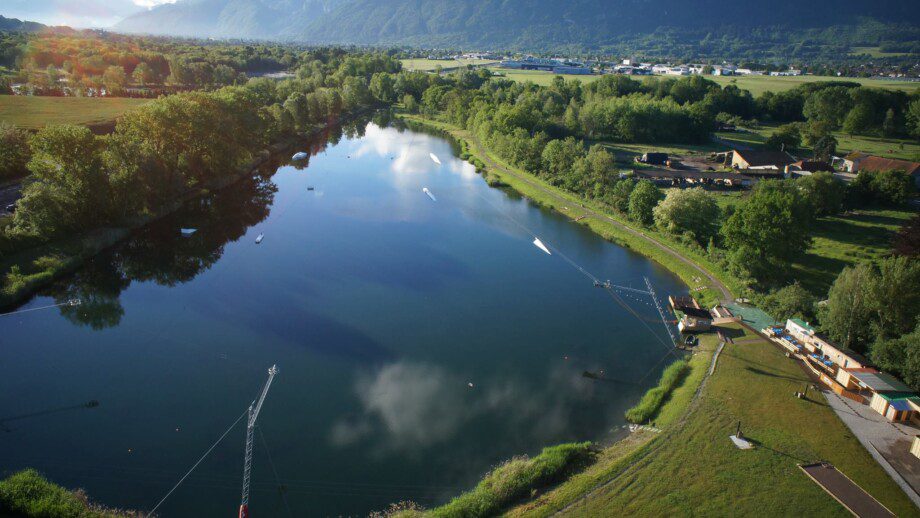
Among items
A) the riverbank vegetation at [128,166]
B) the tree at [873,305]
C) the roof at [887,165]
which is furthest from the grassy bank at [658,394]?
the roof at [887,165]

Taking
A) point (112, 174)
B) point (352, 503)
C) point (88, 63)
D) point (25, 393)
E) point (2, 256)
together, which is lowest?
point (352, 503)

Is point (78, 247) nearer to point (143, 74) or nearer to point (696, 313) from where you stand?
point (696, 313)

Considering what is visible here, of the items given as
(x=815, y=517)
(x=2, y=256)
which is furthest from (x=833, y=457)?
(x=2, y=256)

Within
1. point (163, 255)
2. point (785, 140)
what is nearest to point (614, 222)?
point (163, 255)

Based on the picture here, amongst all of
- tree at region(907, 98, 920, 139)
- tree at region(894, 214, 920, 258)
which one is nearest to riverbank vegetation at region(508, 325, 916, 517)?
tree at region(894, 214, 920, 258)

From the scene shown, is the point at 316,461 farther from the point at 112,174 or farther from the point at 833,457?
the point at 112,174

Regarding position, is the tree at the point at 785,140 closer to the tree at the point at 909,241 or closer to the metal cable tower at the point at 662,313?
the tree at the point at 909,241
